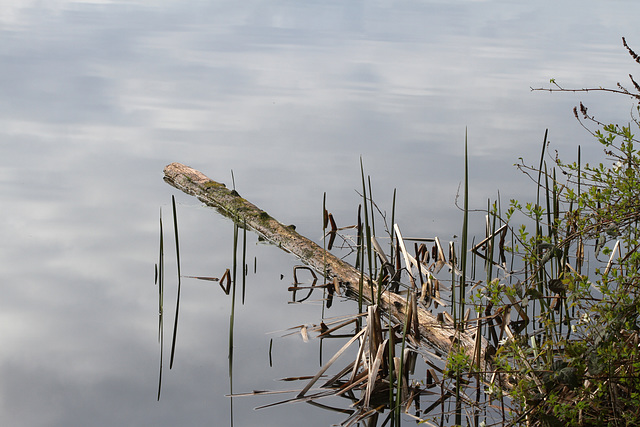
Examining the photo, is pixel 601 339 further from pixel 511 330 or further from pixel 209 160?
pixel 209 160

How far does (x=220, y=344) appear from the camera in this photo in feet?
12.3

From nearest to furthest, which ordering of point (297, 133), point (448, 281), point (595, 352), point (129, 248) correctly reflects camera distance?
point (595, 352), point (448, 281), point (129, 248), point (297, 133)

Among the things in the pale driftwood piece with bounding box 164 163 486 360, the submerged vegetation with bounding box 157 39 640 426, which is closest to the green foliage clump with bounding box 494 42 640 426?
the submerged vegetation with bounding box 157 39 640 426

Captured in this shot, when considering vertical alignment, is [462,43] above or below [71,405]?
above

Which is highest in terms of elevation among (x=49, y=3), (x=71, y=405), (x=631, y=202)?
(x=49, y=3)

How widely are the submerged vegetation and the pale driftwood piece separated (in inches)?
0.9

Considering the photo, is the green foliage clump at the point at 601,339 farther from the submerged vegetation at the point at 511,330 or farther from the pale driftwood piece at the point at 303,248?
the pale driftwood piece at the point at 303,248

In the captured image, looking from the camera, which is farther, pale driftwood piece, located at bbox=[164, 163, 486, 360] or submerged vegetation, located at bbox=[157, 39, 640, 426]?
pale driftwood piece, located at bbox=[164, 163, 486, 360]

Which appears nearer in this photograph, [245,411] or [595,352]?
[595,352]

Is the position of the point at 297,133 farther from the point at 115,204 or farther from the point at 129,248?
the point at 129,248

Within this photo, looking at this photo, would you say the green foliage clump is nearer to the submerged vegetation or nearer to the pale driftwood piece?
the submerged vegetation

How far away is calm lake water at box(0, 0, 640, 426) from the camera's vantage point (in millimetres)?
3561

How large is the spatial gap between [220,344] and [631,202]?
2212mm

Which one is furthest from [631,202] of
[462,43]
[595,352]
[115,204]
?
[462,43]
